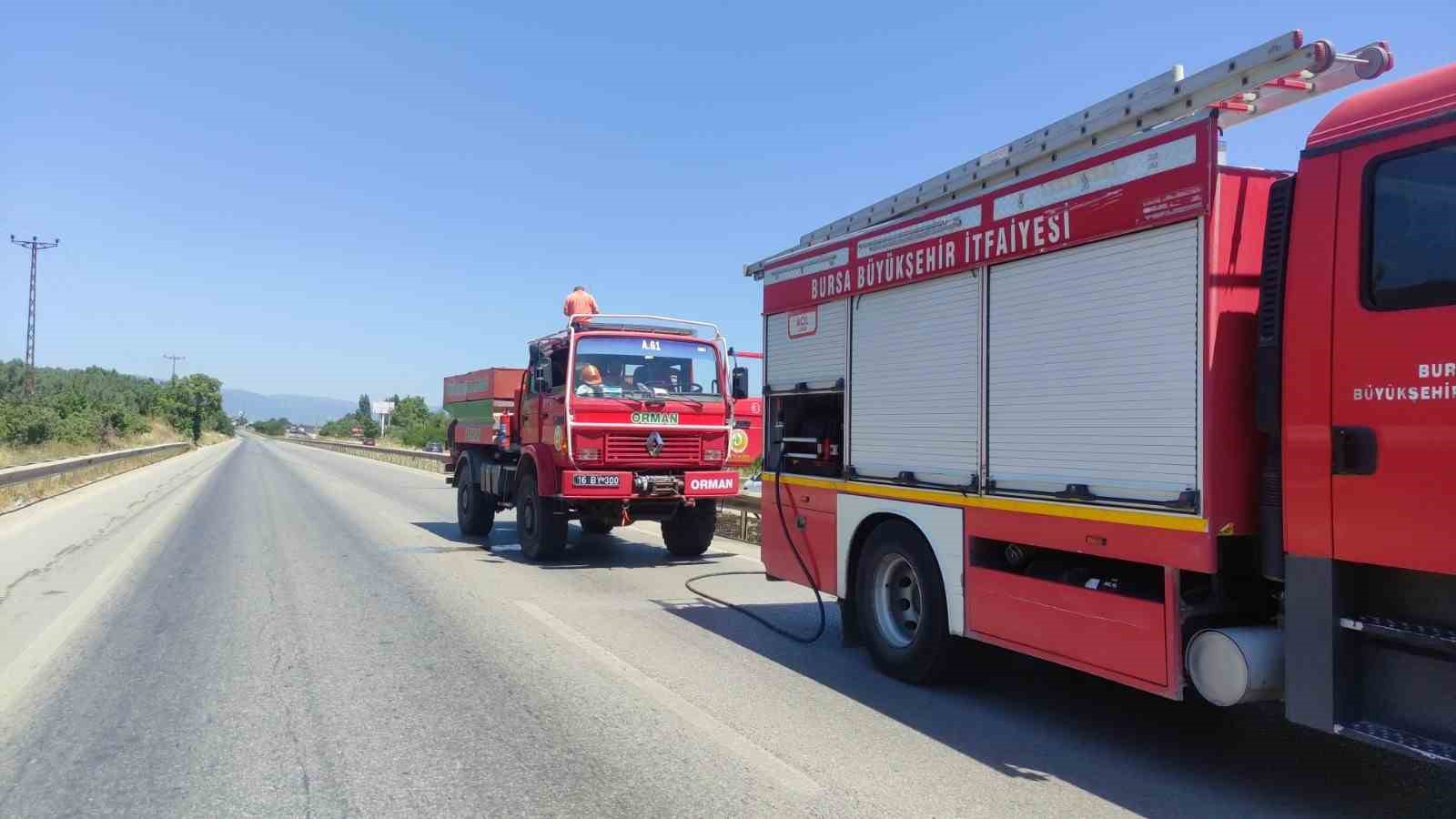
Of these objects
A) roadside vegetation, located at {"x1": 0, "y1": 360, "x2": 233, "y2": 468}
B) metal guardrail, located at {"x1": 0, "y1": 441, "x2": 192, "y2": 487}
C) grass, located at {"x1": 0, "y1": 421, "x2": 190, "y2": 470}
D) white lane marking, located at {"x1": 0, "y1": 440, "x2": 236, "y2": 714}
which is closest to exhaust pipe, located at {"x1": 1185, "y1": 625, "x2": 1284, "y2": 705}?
white lane marking, located at {"x1": 0, "y1": 440, "x2": 236, "y2": 714}

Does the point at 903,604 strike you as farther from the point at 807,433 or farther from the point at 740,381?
the point at 740,381

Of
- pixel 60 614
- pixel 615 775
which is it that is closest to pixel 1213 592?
pixel 615 775

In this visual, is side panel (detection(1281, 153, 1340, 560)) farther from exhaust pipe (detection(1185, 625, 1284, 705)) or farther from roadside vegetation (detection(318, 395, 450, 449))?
roadside vegetation (detection(318, 395, 450, 449))

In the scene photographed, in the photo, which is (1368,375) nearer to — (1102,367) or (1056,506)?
(1102,367)

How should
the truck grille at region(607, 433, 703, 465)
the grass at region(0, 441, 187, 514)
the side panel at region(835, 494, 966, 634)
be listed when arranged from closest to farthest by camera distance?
the side panel at region(835, 494, 966, 634), the truck grille at region(607, 433, 703, 465), the grass at region(0, 441, 187, 514)

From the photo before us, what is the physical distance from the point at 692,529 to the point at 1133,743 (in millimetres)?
7386

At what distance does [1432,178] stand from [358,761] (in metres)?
5.14

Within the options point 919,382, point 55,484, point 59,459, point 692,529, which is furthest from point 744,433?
point 59,459

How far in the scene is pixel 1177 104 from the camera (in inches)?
178

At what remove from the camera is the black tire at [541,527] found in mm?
11156

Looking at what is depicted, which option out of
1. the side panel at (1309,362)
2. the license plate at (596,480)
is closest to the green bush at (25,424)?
the license plate at (596,480)

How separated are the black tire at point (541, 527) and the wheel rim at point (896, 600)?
554 centimetres

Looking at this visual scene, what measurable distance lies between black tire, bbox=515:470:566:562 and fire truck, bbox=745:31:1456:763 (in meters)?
5.45

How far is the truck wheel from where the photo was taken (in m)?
11.7
